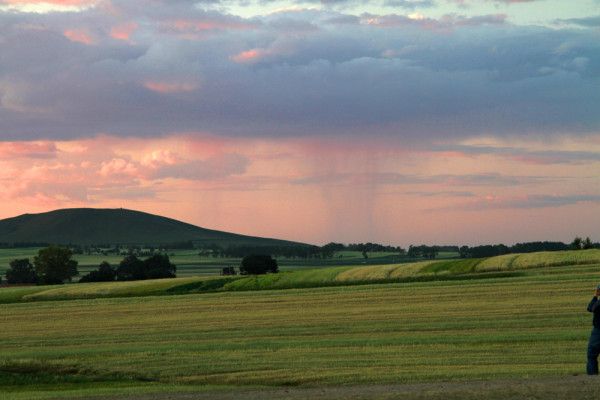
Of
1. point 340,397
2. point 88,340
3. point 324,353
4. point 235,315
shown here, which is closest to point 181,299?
point 235,315

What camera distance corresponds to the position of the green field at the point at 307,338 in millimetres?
34125

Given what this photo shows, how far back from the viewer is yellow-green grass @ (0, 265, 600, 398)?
35156 millimetres

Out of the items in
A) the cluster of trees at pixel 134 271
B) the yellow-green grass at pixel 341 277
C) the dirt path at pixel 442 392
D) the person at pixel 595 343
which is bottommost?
the dirt path at pixel 442 392

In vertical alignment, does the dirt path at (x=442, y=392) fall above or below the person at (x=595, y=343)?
below

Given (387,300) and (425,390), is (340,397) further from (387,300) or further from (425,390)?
(387,300)

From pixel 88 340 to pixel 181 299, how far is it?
28296 mm

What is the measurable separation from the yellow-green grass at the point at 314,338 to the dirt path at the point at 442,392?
111 inches

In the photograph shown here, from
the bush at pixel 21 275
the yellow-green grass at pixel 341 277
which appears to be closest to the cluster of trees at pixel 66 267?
the bush at pixel 21 275

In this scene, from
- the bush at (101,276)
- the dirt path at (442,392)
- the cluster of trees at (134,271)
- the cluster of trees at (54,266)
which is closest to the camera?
the dirt path at (442,392)

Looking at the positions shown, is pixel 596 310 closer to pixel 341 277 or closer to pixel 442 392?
pixel 442 392

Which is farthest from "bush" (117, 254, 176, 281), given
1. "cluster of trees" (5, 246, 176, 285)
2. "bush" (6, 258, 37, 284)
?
"bush" (6, 258, 37, 284)

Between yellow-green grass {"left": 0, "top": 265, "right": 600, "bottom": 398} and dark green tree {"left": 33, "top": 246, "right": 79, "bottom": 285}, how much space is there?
80.7 metres

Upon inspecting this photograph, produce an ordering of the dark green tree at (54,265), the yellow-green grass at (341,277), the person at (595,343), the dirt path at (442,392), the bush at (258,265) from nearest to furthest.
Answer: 1. the dirt path at (442,392)
2. the person at (595,343)
3. the yellow-green grass at (341,277)
4. the bush at (258,265)
5. the dark green tree at (54,265)

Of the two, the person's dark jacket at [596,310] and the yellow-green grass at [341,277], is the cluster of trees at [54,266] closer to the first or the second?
the yellow-green grass at [341,277]
